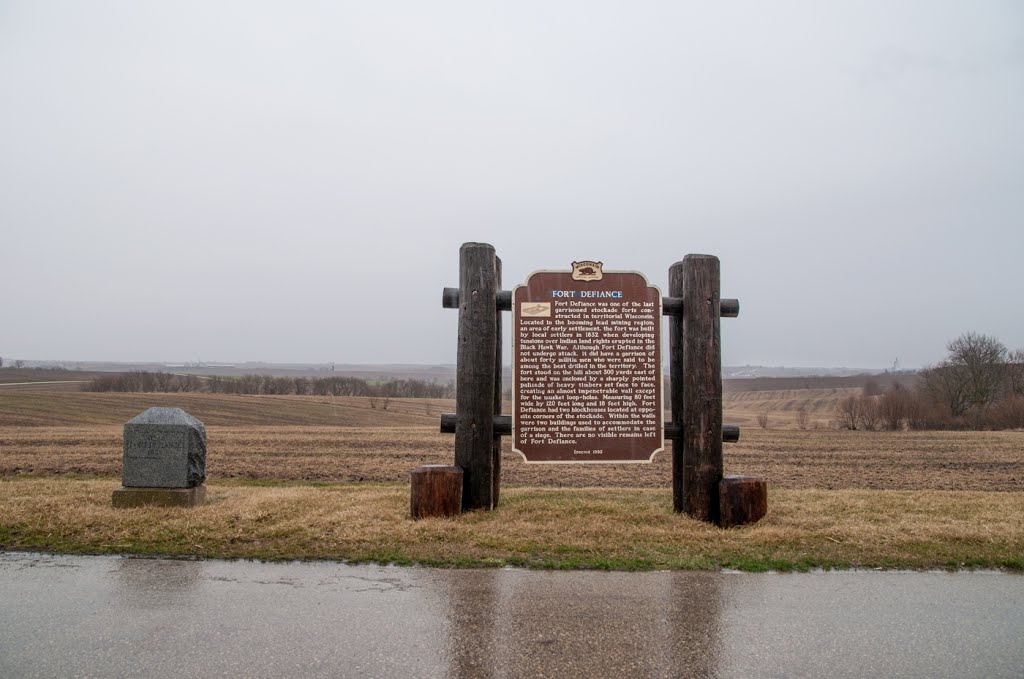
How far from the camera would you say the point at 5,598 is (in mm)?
4895

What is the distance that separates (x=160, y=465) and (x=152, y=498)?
1.32ft

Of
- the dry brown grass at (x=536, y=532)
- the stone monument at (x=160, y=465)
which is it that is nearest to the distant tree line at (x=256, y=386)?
the stone monument at (x=160, y=465)

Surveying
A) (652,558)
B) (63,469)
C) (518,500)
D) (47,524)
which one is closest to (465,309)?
(518,500)

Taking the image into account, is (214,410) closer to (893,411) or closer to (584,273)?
(893,411)

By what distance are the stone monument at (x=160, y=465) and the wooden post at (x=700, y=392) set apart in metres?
6.13

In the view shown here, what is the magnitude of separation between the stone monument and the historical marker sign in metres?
4.12

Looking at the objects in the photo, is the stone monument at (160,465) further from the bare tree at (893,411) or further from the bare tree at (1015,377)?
the bare tree at (1015,377)

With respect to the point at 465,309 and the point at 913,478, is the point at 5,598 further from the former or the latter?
the point at 913,478

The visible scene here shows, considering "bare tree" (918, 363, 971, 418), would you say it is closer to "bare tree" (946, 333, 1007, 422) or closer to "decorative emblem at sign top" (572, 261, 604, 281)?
"bare tree" (946, 333, 1007, 422)

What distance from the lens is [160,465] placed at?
27.5 ft

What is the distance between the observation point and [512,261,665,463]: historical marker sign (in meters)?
8.20

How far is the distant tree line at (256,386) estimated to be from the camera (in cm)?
6256

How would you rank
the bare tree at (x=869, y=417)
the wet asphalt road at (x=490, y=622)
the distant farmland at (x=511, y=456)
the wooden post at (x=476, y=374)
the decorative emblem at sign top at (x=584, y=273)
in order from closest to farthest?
the wet asphalt road at (x=490, y=622), the wooden post at (x=476, y=374), the decorative emblem at sign top at (x=584, y=273), the distant farmland at (x=511, y=456), the bare tree at (x=869, y=417)

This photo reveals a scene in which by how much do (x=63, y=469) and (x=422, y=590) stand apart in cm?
1331
